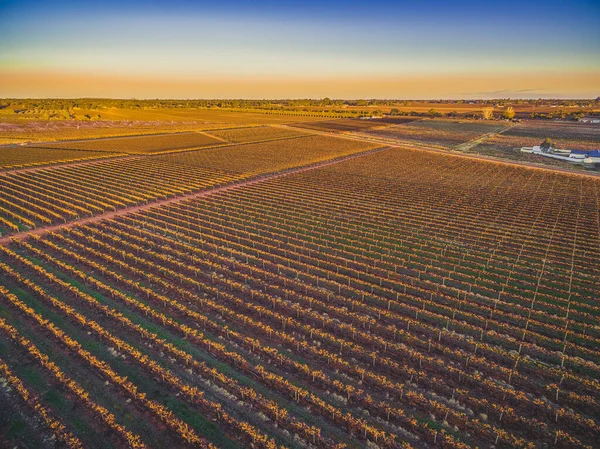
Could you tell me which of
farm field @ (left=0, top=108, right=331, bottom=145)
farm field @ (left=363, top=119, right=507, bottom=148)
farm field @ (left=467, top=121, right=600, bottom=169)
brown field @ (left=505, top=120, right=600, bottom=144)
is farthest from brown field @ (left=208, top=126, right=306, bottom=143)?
brown field @ (left=505, top=120, right=600, bottom=144)

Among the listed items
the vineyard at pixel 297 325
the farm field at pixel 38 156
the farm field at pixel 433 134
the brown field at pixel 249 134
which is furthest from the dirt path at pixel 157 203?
the farm field at pixel 433 134

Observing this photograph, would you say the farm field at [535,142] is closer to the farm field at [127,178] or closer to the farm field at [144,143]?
the farm field at [127,178]

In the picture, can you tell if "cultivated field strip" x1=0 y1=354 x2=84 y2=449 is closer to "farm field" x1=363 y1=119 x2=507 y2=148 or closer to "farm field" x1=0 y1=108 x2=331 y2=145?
"farm field" x1=0 y1=108 x2=331 y2=145

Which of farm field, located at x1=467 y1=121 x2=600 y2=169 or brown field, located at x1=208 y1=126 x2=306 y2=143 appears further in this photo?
brown field, located at x1=208 y1=126 x2=306 y2=143

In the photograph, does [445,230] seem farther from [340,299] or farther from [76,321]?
[76,321]

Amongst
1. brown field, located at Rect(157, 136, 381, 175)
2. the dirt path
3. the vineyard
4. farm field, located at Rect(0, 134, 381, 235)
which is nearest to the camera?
the vineyard
